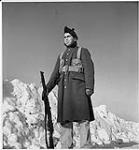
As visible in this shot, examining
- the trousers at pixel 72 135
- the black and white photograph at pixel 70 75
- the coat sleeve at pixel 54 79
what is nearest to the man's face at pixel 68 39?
the black and white photograph at pixel 70 75

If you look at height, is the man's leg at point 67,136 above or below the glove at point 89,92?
below

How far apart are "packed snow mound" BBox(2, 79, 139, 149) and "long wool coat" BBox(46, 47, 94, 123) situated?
0.04 metres

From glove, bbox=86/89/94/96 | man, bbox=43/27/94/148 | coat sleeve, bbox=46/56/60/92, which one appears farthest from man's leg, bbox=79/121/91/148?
coat sleeve, bbox=46/56/60/92

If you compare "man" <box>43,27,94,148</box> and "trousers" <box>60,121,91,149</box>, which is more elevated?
"man" <box>43,27,94,148</box>

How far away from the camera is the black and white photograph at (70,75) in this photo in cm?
210

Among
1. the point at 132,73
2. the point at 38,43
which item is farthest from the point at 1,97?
the point at 132,73

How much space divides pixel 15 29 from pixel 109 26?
491 millimetres

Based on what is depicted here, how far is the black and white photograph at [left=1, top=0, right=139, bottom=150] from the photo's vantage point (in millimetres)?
2100

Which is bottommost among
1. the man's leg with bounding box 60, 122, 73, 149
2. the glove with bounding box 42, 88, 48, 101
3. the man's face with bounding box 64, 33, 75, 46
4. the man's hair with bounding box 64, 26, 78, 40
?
the man's leg with bounding box 60, 122, 73, 149

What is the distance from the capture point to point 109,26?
2.20 metres

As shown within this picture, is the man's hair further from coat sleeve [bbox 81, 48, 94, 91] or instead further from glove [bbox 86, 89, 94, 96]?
glove [bbox 86, 89, 94, 96]

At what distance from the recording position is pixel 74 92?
6.90 ft

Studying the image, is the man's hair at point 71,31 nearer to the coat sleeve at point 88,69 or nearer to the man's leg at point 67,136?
the coat sleeve at point 88,69

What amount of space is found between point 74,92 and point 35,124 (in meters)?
0.26
